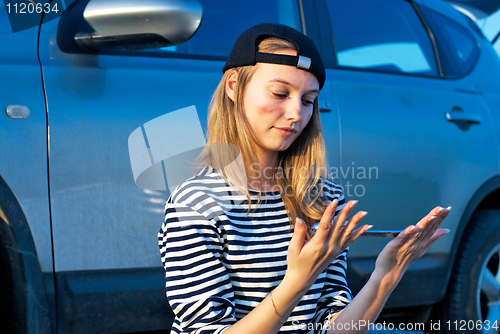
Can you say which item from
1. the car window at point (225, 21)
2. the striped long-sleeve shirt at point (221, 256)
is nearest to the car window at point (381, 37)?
the car window at point (225, 21)

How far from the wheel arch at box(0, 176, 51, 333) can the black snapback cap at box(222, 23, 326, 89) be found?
87 centimetres

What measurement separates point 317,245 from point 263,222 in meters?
0.34

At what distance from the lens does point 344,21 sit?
2.53 metres

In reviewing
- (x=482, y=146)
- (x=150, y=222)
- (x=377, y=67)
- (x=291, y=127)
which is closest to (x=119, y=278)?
(x=150, y=222)

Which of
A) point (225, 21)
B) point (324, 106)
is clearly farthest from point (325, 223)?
point (225, 21)

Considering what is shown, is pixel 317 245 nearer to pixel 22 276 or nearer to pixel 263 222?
pixel 263 222

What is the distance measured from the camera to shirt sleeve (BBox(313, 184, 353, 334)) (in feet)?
4.83

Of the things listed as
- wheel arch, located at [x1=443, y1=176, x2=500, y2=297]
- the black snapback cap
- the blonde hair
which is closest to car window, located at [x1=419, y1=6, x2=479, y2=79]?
wheel arch, located at [x1=443, y1=176, x2=500, y2=297]

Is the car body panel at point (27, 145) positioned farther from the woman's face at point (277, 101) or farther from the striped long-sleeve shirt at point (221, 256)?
the woman's face at point (277, 101)

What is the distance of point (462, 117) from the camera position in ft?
8.41

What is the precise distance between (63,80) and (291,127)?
0.83 metres

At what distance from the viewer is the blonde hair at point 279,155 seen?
1.40m

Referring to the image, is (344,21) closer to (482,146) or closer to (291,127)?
(482,146)

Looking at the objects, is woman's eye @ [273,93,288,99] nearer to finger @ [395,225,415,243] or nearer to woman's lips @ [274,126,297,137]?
woman's lips @ [274,126,297,137]
